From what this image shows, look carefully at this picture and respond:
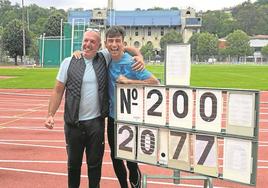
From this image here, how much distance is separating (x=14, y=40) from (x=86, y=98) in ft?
264

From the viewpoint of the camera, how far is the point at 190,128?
4.49 metres

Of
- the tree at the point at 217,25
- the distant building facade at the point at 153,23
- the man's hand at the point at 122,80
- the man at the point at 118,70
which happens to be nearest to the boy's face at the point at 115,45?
the man at the point at 118,70

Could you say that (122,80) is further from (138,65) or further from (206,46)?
(206,46)

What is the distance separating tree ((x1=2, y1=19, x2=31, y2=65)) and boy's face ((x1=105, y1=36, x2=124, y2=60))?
79.7 meters

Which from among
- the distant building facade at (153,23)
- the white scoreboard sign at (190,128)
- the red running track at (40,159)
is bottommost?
the red running track at (40,159)

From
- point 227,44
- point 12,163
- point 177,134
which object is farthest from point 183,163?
point 227,44

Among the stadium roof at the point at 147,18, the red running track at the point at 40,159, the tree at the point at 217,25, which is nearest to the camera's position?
the red running track at the point at 40,159

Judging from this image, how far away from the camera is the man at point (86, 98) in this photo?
500 centimetres

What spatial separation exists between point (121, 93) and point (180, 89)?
28.0 inches

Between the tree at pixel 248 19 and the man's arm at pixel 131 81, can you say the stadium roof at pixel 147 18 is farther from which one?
the man's arm at pixel 131 81

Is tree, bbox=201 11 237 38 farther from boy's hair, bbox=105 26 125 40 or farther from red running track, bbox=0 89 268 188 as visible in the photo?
boy's hair, bbox=105 26 125 40

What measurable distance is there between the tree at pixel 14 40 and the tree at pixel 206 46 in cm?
4076

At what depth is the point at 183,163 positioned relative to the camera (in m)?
4.64

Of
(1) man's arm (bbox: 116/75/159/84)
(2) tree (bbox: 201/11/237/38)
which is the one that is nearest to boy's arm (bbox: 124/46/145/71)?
(1) man's arm (bbox: 116/75/159/84)
